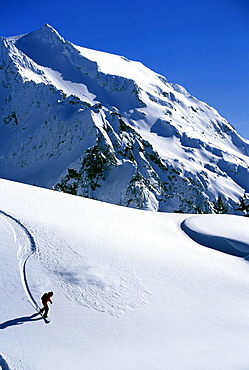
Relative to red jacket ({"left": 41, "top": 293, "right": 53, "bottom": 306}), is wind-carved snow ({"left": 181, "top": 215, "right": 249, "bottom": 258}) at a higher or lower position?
higher

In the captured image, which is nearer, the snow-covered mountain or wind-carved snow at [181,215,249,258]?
wind-carved snow at [181,215,249,258]

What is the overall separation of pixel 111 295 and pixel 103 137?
88680 mm

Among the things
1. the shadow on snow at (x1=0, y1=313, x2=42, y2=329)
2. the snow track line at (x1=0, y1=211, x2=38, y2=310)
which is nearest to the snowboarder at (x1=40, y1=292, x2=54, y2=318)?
the shadow on snow at (x1=0, y1=313, x2=42, y2=329)

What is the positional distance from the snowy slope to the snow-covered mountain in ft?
161

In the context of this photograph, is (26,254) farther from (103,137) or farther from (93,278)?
(103,137)

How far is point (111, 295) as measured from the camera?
13.1 metres

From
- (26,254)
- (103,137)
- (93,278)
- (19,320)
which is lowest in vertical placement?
(19,320)

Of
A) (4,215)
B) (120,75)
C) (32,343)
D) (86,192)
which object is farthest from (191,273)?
(120,75)

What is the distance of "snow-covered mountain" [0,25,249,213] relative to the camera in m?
92.4

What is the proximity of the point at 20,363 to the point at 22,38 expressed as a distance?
173979 mm

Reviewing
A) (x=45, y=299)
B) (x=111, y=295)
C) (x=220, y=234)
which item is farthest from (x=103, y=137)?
(x=45, y=299)

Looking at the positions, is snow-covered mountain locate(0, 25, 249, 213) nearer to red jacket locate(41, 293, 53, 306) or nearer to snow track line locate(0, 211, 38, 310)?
snow track line locate(0, 211, 38, 310)

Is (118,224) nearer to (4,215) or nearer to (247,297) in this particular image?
(4,215)

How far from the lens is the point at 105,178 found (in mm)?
95750
